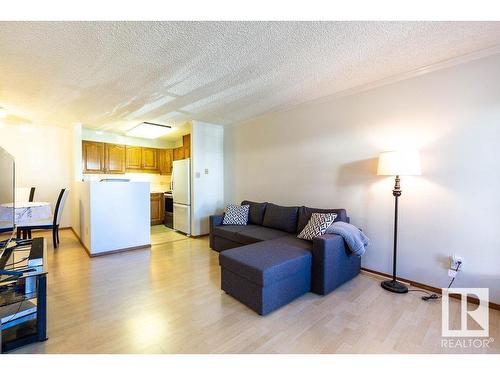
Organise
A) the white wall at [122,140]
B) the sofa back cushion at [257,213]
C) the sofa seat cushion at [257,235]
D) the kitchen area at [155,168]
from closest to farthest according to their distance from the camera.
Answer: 1. the sofa seat cushion at [257,235]
2. the sofa back cushion at [257,213]
3. the kitchen area at [155,168]
4. the white wall at [122,140]

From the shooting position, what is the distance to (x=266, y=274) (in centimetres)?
196

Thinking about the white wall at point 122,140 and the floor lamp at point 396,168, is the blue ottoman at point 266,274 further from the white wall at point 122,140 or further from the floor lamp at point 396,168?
the white wall at point 122,140

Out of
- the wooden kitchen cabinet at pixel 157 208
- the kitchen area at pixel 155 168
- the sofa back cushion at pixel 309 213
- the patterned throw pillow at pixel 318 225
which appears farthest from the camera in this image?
the wooden kitchen cabinet at pixel 157 208

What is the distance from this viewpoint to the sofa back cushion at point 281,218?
3.34 metres

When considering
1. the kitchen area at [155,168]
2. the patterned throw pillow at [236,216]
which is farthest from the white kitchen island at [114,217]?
the patterned throw pillow at [236,216]

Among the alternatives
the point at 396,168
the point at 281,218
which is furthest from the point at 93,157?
the point at 396,168

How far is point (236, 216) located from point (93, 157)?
3.90 m

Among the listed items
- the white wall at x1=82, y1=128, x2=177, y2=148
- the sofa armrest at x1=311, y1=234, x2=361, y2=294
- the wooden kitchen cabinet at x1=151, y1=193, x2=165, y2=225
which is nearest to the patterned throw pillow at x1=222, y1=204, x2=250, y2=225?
the sofa armrest at x1=311, y1=234, x2=361, y2=294

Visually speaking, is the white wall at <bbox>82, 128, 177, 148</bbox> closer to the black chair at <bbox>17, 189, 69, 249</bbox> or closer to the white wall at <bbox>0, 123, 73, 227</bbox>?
the white wall at <bbox>0, 123, 73, 227</bbox>

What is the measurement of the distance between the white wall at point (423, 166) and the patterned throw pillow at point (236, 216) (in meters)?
0.88

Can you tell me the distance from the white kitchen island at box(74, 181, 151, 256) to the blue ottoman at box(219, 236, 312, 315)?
7.62 ft

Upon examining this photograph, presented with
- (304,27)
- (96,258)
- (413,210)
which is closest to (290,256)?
(413,210)

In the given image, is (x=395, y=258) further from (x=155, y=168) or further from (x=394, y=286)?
(x=155, y=168)
